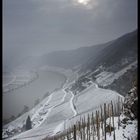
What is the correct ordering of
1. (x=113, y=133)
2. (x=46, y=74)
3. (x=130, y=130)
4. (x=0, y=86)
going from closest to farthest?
(x=0, y=86) → (x=130, y=130) → (x=113, y=133) → (x=46, y=74)

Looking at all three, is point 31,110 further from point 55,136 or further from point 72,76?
point 72,76

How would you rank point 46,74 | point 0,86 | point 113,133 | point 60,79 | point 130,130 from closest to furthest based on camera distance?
1. point 0,86
2. point 130,130
3. point 113,133
4. point 46,74
5. point 60,79

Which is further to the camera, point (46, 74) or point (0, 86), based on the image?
point (46, 74)

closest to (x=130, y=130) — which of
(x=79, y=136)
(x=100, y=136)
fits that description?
(x=100, y=136)

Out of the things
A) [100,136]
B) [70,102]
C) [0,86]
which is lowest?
[100,136]

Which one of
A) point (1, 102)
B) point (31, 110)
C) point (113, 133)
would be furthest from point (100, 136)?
point (1, 102)

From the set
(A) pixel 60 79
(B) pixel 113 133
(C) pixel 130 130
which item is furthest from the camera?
(A) pixel 60 79

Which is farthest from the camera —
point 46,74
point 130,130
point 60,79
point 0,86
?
point 60,79

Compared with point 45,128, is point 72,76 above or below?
above

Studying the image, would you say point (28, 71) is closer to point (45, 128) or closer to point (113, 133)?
point (45, 128)
